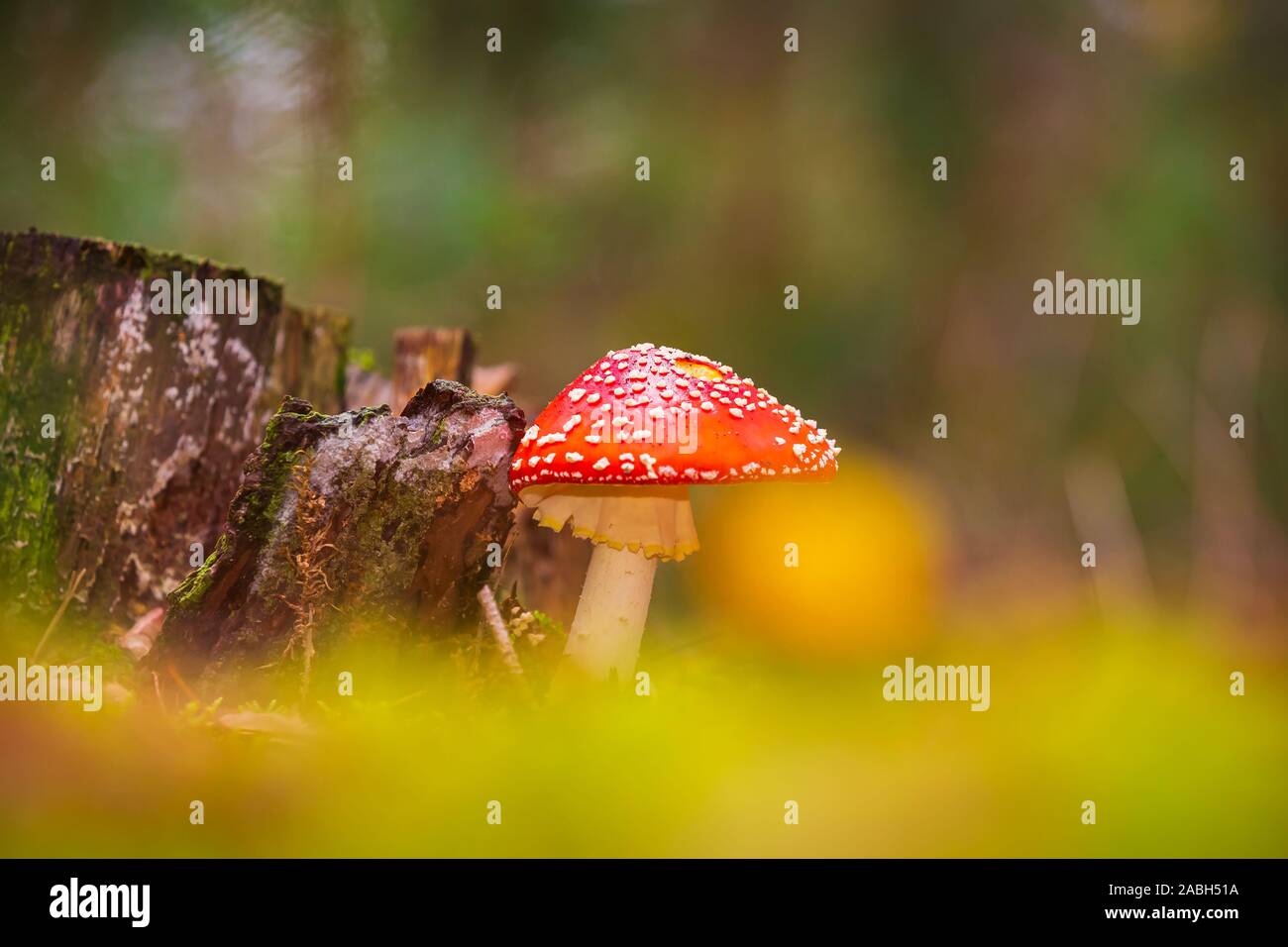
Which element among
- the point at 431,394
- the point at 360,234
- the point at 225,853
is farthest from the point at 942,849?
the point at 360,234

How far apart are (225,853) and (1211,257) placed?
423 inches

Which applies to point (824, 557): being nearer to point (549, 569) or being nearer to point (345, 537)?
point (549, 569)

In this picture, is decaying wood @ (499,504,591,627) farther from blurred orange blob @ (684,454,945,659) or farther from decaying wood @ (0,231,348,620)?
decaying wood @ (0,231,348,620)

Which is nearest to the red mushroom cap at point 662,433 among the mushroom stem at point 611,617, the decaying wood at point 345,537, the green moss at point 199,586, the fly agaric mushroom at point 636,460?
the fly agaric mushroom at point 636,460

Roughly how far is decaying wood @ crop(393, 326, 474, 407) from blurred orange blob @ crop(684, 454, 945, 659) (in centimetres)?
207

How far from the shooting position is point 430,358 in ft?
18.7

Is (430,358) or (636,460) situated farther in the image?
(430,358)

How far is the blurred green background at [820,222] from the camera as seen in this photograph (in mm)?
7539

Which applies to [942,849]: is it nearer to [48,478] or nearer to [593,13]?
[48,478]

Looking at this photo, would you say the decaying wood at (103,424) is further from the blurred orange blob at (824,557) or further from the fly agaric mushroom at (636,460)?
the blurred orange blob at (824,557)

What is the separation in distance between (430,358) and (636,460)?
2933mm

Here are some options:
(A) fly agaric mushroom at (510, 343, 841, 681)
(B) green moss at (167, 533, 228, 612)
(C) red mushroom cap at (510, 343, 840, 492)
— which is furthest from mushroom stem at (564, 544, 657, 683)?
(B) green moss at (167, 533, 228, 612)

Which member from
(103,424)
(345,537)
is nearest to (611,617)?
(345,537)

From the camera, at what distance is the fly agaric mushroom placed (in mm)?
3127
